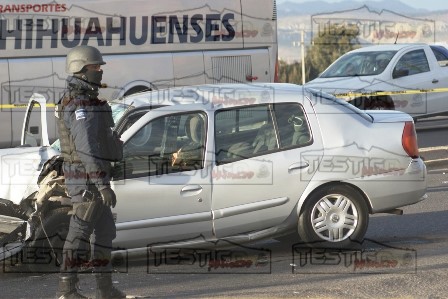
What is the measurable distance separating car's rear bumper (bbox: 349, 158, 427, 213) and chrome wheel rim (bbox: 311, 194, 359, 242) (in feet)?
0.64

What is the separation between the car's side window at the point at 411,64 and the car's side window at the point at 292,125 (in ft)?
36.6

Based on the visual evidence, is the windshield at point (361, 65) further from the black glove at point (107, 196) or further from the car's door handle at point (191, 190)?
the black glove at point (107, 196)

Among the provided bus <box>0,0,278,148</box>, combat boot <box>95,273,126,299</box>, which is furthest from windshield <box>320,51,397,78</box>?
combat boot <box>95,273,126,299</box>

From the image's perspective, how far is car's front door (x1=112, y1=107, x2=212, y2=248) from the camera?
27.9 feet

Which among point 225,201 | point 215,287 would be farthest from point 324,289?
point 225,201

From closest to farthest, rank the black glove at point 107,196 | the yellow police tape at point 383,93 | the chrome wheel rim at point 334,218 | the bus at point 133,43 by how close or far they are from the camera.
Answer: the black glove at point 107,196 → the chrome wheel rim at point 334,218 → the yellow police tape at point 383,93 → the bus at point 133,43

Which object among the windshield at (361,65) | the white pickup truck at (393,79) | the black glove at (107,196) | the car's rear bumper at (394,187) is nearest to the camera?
the black glove at (107,196)

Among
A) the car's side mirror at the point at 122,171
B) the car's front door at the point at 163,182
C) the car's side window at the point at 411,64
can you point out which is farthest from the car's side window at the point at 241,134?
the car's side window at the point at 411,64

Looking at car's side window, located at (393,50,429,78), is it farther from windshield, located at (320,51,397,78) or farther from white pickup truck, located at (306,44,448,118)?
windshield, located at (320,51,397,78)

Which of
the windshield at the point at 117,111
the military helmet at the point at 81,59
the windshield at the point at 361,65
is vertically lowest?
the windshield at the point at 117,111

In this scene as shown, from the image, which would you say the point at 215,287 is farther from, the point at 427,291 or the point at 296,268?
the point at 427,291

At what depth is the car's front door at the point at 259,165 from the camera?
28.8 feet

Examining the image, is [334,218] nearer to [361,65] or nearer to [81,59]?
[81,59]

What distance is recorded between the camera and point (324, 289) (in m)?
7.70
